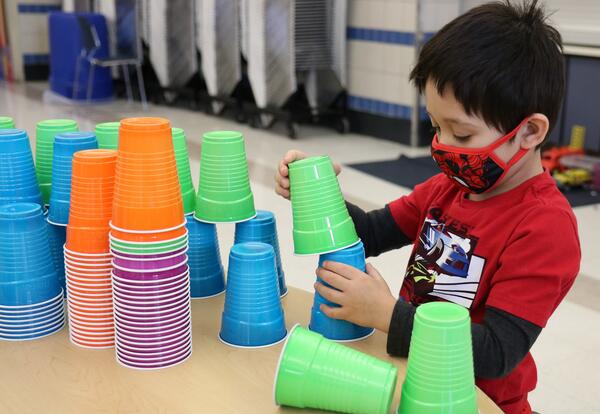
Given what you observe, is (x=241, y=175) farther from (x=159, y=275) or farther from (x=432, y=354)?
(x=432, y=354)

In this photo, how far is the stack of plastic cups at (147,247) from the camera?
116cm

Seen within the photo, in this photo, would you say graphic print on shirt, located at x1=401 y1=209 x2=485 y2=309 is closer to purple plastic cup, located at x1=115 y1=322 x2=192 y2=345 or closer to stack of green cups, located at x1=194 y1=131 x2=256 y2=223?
stack of green cups, located at x1=194 y1=131 x2=256 y2=223

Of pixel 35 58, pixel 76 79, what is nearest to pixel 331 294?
pixel 76 79

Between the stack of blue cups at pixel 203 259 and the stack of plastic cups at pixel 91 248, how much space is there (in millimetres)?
232

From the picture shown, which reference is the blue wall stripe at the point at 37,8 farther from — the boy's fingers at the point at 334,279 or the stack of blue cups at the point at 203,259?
the boy's fingers at the point at 334,279

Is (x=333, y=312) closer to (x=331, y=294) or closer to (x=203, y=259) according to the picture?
(x=331, y=294)

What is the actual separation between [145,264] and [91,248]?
125 mm

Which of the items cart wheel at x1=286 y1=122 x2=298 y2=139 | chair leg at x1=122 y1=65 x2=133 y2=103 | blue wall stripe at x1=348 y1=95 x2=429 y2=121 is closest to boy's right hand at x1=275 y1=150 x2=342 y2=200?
blue wall stripe at x1=348 y1=95 x2=429 y2=121

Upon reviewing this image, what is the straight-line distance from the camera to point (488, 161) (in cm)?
131

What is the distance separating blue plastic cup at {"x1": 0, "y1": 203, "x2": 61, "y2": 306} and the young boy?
17.5 inches

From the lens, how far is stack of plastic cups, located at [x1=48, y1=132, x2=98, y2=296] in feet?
4.48

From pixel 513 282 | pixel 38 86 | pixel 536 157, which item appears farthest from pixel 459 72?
pixel 38 86

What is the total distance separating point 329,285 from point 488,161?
33 cm

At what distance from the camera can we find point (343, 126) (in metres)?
6.59
